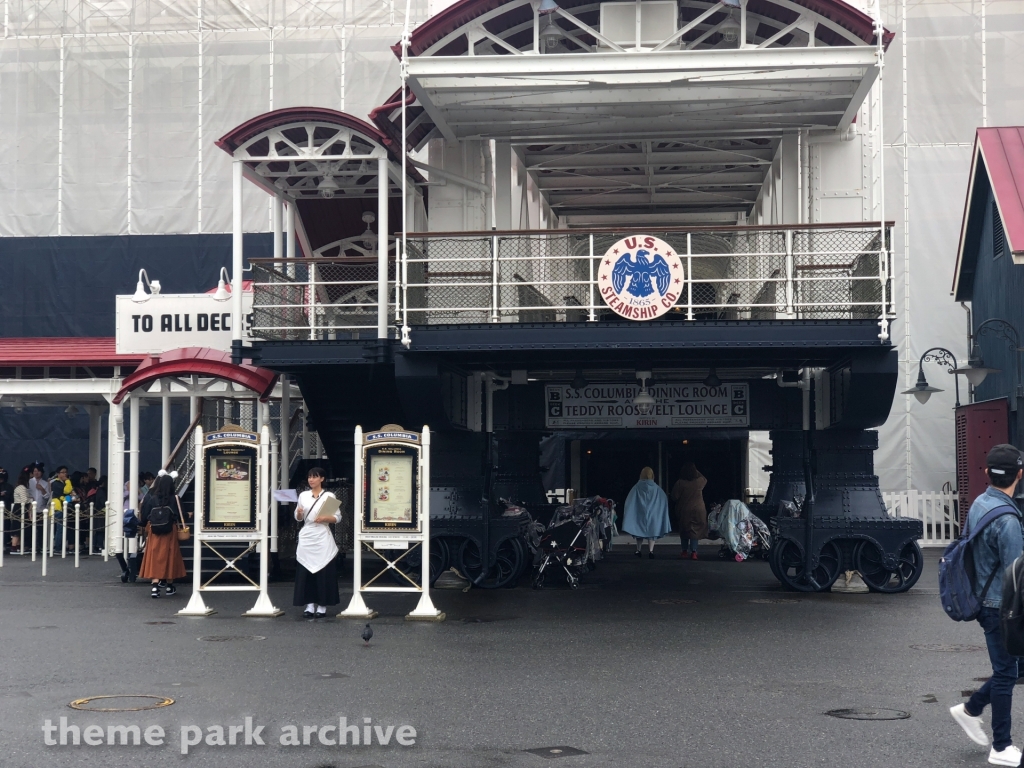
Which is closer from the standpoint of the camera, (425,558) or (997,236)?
(425,558)

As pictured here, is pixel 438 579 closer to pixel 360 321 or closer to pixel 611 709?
pixel 360 321

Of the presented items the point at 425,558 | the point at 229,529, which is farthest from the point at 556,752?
the point at 229,529

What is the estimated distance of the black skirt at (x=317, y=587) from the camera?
46.1ft

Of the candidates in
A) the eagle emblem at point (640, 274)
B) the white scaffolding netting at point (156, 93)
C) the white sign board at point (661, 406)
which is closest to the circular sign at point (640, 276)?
the eagle emblem at point (640, 274)

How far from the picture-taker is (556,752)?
24.7ft

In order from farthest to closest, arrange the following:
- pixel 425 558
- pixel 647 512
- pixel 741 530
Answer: pixel 647 512, pixel 741 530, pixel 425 558

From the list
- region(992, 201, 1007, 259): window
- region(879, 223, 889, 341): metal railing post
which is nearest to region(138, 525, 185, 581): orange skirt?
region(879, 223, 889, 341): metal railing post

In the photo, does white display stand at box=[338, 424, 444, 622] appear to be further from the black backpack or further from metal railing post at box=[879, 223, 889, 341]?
metal railing post at box=[879, 223, 889, 341]

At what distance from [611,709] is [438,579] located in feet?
27.0

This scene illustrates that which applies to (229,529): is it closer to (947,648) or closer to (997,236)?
(947,648)

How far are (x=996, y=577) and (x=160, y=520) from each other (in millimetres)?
11714

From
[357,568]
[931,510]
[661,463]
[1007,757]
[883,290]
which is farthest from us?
[661,463]

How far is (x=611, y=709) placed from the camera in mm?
8805

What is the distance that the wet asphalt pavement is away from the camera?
7.55 meters
